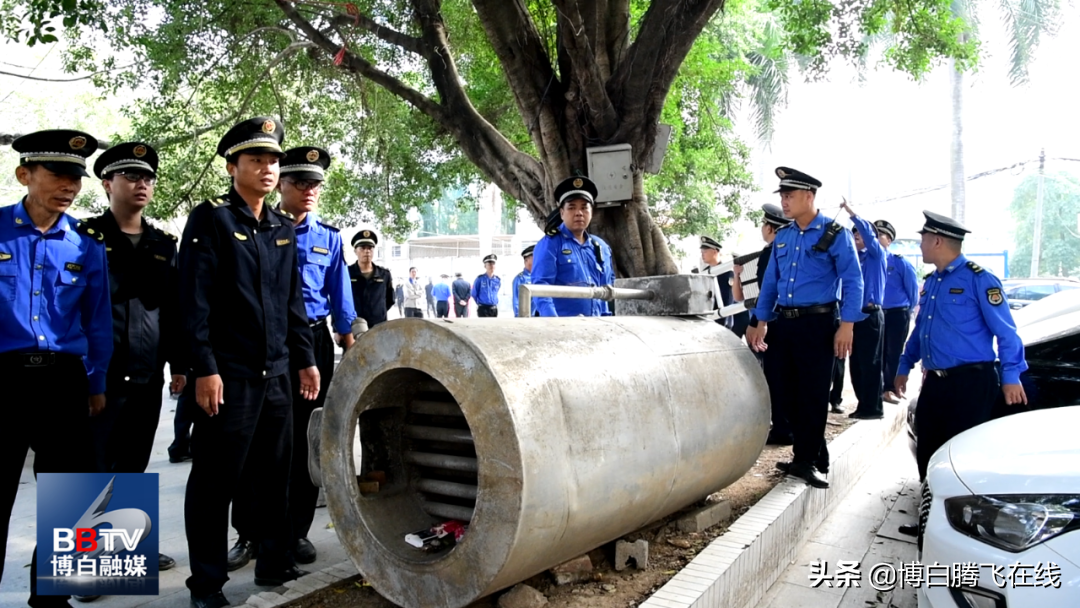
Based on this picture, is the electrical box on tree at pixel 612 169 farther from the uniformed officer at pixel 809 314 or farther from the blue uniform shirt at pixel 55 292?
the blue uniform shirt at pixel 55 292

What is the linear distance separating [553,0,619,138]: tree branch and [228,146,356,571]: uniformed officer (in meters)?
3.00

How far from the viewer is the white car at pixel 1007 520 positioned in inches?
95.7

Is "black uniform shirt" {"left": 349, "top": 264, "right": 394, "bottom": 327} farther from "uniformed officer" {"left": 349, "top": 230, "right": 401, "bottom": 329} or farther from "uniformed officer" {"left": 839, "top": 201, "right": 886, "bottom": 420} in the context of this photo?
"uniformed officer" {"left": 839, "top": 201, "right": 886, "bottom": 420}

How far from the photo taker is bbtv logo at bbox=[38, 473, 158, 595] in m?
3.05

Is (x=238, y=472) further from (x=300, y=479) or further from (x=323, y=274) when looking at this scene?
(x=323, y=274)

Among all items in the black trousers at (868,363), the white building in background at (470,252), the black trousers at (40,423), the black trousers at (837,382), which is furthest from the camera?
the white building in background at (470,252)

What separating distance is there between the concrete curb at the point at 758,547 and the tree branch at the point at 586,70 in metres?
3.56

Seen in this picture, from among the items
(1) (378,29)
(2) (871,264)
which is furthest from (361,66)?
(2) (871,264)

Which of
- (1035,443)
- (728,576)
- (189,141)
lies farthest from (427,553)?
(189,141)

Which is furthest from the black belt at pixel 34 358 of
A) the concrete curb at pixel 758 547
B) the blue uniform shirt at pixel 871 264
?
the blue uniform shirt at pixel 871 264

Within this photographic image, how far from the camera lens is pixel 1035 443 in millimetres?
2963

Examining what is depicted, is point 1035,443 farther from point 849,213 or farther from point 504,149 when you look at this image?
point 504,149

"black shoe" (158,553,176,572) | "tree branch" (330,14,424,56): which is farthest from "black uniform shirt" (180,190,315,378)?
"tree branch" (330,14,424,56)

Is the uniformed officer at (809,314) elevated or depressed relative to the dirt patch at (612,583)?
elevated
